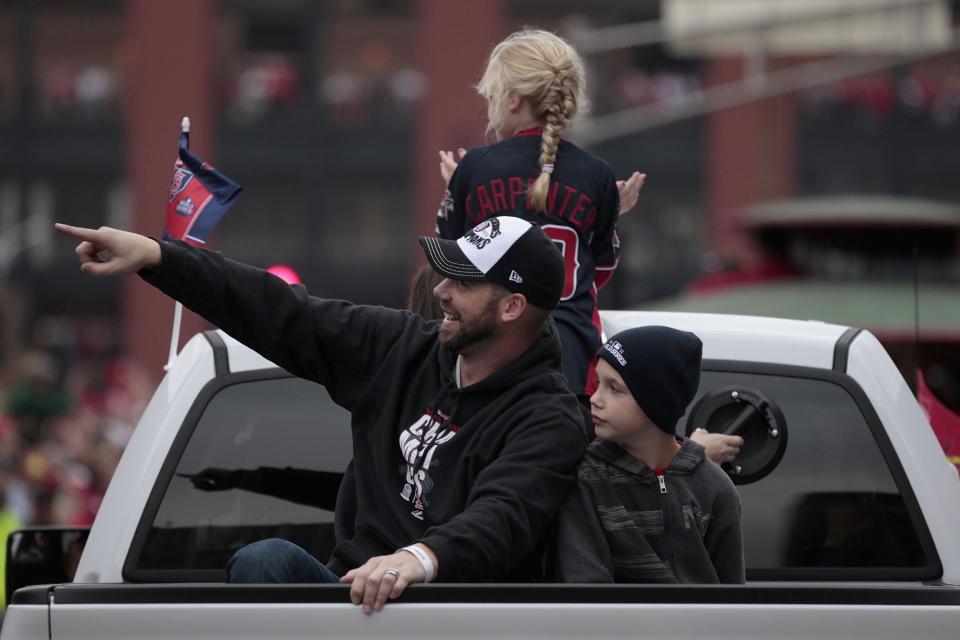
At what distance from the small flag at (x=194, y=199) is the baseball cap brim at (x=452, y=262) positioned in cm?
114

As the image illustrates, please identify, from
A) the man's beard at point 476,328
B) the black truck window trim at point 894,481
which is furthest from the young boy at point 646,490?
the black truck window trim at point 894,481

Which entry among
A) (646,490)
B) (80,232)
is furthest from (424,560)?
(80,232)

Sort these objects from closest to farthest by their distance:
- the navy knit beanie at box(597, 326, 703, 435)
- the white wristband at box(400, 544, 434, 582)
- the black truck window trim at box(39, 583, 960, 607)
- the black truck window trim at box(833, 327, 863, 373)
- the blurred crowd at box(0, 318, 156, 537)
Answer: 1. the black truck window trim at box(39, 583, 960, 607)
2. the white wristband at box(400, 544, 434, 582)
3. the navy knit beanie at box(597, 326, 703, 435)
4. the black truck window trim at box(833, 327, 863, 373)
5. the blurred crowd at box(0, 318, 156, 537)

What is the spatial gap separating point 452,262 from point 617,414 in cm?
51

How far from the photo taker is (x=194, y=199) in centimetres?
419

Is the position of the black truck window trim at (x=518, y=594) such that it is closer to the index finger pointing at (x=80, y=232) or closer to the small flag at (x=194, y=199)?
the index finger pointing at (x=80, y=232)

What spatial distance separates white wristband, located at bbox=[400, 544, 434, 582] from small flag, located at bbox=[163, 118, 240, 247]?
1.62m

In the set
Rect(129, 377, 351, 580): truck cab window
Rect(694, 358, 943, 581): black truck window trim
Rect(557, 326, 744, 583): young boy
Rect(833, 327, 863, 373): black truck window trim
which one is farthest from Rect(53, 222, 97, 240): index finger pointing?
Rect(833, 327, 863, 373): black truck window trim

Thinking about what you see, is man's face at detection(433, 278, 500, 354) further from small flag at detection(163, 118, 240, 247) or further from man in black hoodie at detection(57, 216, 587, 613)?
small flag at detection(163, 118, 240, 247)

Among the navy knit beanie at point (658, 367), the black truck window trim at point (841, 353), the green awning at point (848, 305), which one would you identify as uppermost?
the navy knit beanie at point (658, 367)

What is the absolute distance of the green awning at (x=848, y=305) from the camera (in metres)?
11.7

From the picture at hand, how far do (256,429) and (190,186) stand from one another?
77 cm

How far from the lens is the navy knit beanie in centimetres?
313

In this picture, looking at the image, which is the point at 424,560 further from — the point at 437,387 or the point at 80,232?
the point at 80,232
